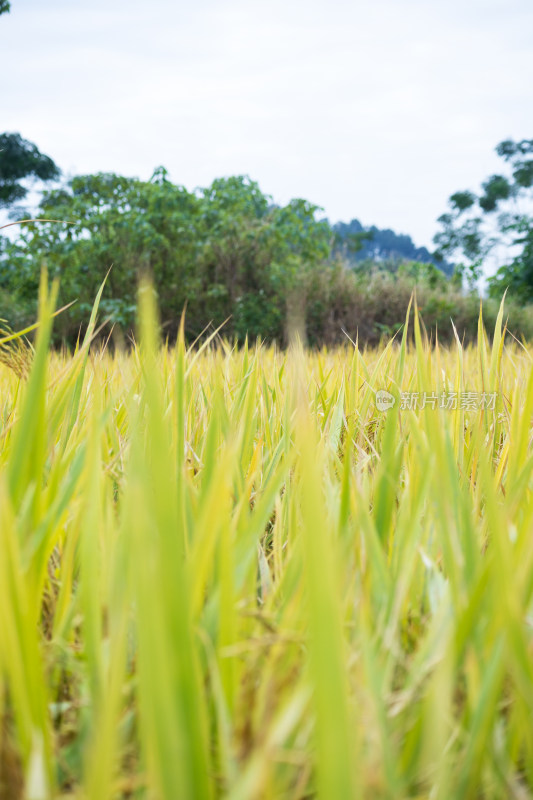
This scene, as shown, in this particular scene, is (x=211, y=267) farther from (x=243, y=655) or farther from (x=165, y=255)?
(x=243, y=655)

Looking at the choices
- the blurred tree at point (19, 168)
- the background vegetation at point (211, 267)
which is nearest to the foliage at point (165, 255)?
the background vegetation at point (211, 267)

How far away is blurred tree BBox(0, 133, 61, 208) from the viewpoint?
1558 cm

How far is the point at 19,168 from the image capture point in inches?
631

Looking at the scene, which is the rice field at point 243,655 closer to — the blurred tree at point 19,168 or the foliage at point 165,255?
the foliage at point 165,255

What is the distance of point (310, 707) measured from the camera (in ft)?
0.91

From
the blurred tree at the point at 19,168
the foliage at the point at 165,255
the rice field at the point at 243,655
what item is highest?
the blurred tree at the point at 19,168

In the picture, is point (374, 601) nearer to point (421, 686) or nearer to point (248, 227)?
point (421, 686)

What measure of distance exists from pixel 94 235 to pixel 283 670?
19.6ft

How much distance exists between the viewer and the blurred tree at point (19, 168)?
613 inches

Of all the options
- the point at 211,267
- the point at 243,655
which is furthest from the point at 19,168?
the point at 243,655

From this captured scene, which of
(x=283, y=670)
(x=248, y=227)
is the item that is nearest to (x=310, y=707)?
(x=283, y=670)

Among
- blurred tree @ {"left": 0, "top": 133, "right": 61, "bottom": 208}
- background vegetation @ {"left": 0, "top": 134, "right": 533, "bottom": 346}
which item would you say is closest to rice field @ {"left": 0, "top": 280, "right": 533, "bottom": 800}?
background vegetation @ {"left": 0, "top": 134, "right": 533, "bottom": 346}

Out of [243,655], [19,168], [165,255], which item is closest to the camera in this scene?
[243,655]

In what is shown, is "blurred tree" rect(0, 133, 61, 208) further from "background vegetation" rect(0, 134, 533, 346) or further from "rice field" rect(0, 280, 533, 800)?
"rice field" rect(0, 280, 533, 800)
